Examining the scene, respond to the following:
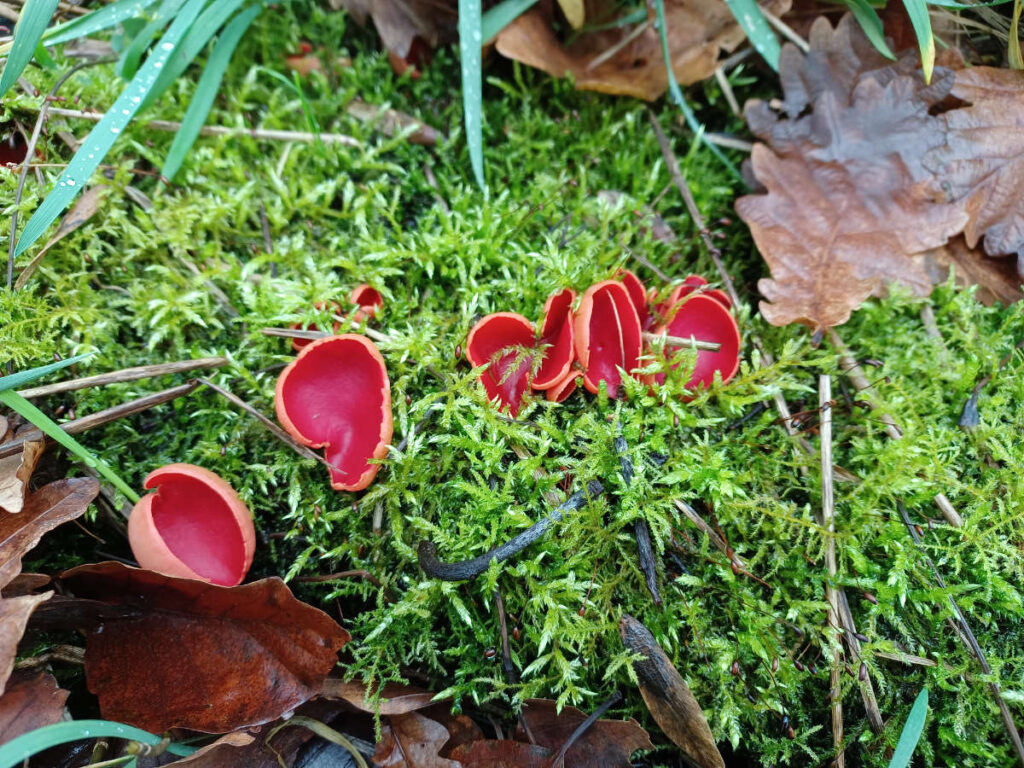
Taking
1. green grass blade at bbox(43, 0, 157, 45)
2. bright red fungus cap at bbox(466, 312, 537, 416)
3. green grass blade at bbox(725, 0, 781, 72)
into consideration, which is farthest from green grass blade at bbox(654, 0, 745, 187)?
green grass blade at bbox(43, 0, 157, 45)

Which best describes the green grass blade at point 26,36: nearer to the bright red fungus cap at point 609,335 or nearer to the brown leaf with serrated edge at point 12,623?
the brown leaf with serrated edge at point 12,623

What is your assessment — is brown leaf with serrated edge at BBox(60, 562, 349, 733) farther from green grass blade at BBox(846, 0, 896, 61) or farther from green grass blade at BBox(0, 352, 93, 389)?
green grass blade at BBox(846, 0, 896, 61)

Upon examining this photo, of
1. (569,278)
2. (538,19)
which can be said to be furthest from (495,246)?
(538,19)

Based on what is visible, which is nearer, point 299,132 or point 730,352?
point 730,352

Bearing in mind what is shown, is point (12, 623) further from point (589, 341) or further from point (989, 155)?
point (989, 155)

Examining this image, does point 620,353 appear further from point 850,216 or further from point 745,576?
point 850,216

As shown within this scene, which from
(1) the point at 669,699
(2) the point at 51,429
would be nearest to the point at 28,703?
(2) the point at 51,429
